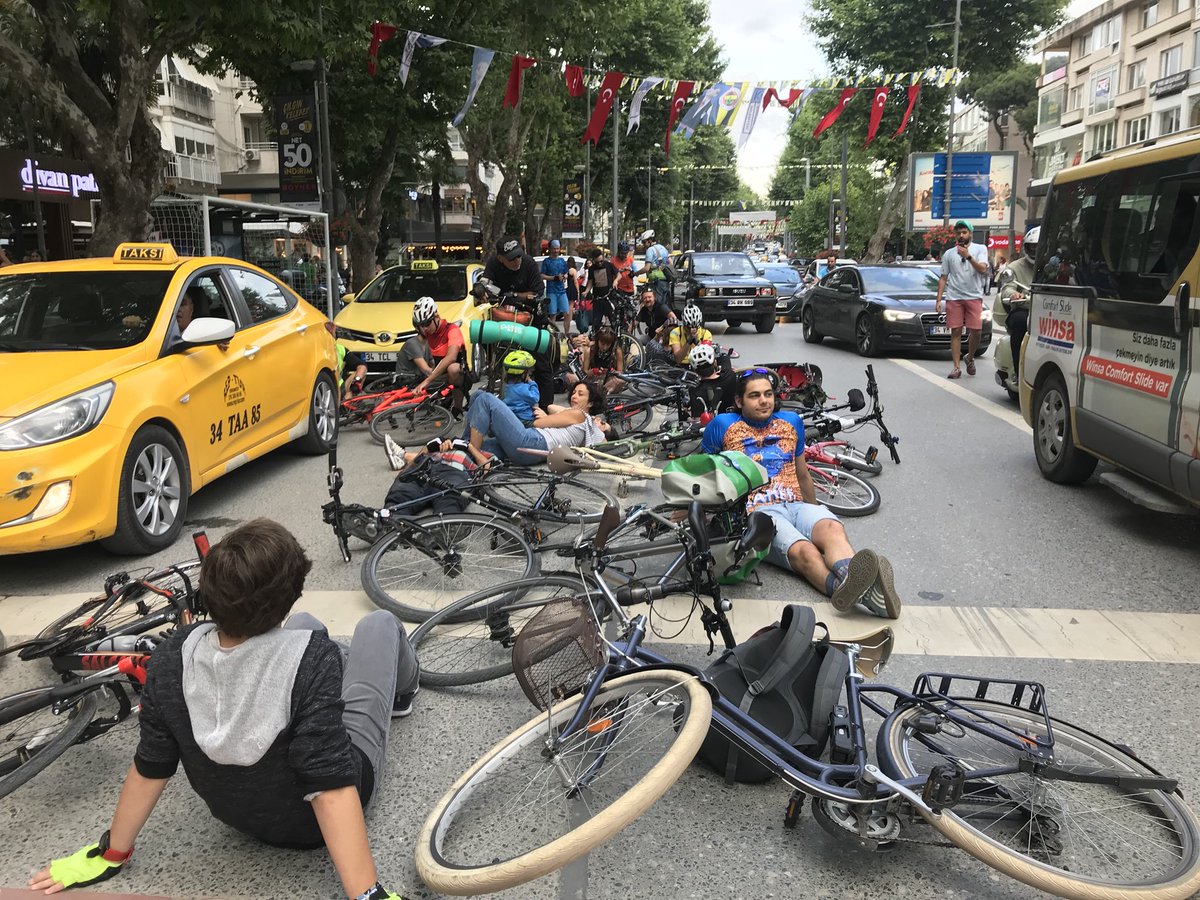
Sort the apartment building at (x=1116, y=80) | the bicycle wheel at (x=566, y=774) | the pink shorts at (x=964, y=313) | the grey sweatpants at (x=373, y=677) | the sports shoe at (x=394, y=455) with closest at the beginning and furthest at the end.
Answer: the bicycle wheel at (x=566, y=774)
the grey sweatpants at (x=373, y=677)
the sports shoe at (x=394, y=455)
the pink shorts at (x=964, y=313)
the apartment building at (x=1116, y=80)

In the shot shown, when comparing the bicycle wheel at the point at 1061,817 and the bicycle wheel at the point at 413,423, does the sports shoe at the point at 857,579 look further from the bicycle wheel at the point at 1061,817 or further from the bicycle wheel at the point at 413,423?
the bicycle wheel at the point at 413,423

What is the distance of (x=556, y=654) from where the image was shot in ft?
10.4

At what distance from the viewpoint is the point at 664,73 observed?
3541 centimetres

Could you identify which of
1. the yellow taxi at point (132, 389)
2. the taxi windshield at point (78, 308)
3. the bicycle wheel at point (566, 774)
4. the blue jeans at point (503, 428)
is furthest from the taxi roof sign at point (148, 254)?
the bicycle wheel at point (566, 774)

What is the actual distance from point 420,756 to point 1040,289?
20.1 feet

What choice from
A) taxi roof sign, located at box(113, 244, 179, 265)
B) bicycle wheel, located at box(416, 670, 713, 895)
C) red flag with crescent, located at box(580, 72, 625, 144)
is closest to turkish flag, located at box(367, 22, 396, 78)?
red flag with crescent, located at box(580, 72, 625, 144)

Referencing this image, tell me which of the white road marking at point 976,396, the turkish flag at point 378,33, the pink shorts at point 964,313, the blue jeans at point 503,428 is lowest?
the white road marking at point 976,396

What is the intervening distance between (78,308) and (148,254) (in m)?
0.82

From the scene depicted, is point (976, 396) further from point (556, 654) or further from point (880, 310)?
point (556, 654)

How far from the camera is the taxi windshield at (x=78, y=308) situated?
5871 mm

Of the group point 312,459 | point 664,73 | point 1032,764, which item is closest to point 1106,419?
point 1032,764

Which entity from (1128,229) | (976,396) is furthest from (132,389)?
(976,396)

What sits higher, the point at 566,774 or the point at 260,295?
the point at 260,295

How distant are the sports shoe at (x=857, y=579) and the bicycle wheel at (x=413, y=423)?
5.43 metres
